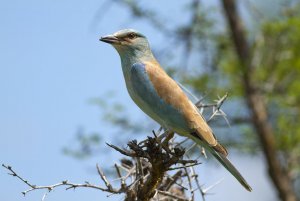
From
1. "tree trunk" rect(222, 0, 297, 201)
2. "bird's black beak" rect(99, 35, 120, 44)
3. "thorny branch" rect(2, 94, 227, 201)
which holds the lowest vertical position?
"thorny branch" rect(2, 94, 227, 201)

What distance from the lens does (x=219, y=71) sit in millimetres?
12828

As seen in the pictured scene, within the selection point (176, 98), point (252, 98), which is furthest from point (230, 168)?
point (252, 98)

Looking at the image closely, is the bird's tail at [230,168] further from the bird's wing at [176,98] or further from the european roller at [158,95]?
the bird's wing at [176,98]

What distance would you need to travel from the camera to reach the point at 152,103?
4.59 m

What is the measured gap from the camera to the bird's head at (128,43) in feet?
16.0

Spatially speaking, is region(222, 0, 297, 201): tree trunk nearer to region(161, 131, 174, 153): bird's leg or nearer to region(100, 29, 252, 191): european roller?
region(100, 29, 252, 191): european roller

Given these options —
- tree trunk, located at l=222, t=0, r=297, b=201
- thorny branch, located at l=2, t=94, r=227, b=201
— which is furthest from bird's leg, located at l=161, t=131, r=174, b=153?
tree trunk, located at l=222, t=0, r=297, b=201

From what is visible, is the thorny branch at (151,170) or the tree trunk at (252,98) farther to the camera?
the tree trunk at (252,98)

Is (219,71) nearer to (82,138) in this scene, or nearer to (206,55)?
(206,55)

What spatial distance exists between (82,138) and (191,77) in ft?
7.00

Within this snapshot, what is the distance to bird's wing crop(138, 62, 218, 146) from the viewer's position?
453cm

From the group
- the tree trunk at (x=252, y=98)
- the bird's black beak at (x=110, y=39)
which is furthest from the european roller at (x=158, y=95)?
the tree trunk at (x=252, y=98)

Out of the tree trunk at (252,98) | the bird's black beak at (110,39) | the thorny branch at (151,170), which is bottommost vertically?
the thorny branch at (151,170)

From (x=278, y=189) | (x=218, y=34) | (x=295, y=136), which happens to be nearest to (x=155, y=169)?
(x=278, y=189)
